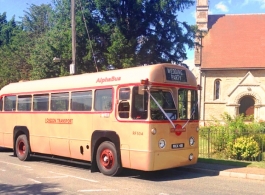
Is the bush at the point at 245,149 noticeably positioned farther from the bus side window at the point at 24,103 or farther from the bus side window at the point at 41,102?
the bus side window at the point at 24,103

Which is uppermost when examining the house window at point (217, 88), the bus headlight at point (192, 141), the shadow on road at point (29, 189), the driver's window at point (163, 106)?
the house window at point (217, 88)

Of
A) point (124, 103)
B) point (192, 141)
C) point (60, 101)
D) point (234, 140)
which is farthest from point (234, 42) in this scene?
point (124, 103)

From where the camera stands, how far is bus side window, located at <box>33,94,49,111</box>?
12754 mm

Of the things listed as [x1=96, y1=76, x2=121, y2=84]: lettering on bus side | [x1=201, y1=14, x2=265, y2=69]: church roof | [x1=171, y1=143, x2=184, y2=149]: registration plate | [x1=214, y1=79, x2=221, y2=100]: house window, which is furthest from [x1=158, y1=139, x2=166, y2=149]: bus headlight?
[x1=214, y1=79, x2=221, y2=100]: house window

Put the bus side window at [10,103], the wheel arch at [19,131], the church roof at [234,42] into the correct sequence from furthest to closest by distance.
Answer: the church roof at [234,42] < the bus side window at [10,103] < the wheel arch at [19,131]

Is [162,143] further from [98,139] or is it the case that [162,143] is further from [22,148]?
[22,148]

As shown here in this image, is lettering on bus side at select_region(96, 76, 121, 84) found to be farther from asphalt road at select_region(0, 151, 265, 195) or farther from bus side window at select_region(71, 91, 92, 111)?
asphalt road at select_region(0, 151, 265, 195)

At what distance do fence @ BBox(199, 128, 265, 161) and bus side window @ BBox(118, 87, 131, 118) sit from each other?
212 inches

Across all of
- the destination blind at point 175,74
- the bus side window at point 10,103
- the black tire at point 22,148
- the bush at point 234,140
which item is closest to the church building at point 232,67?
the bush at point 234,140

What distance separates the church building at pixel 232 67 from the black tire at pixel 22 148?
25.7 metres

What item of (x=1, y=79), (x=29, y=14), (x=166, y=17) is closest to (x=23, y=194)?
(x=166, y=17)

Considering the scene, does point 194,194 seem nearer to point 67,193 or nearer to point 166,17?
point 67,193

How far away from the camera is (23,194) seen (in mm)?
7992

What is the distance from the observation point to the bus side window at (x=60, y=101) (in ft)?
39.0
